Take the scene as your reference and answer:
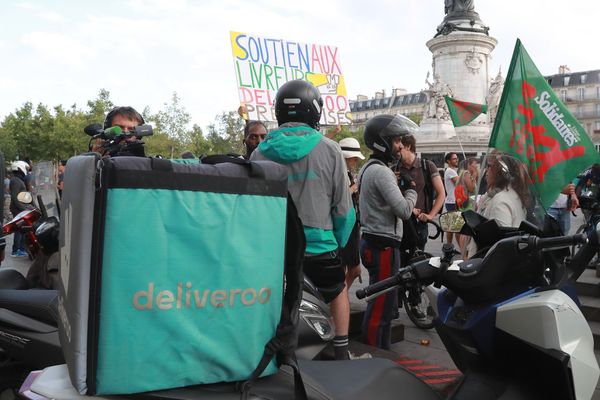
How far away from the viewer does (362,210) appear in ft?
13.9

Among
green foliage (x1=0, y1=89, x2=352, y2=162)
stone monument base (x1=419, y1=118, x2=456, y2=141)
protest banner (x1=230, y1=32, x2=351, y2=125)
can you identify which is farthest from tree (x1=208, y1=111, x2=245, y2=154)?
protest banner (x1=230, y1=32, x2=351, y2=125)

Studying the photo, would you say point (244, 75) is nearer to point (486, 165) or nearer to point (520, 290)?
point (486, 165)

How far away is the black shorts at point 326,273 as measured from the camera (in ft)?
10.4

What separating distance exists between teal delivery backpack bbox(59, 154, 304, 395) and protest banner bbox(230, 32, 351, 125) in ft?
25.7

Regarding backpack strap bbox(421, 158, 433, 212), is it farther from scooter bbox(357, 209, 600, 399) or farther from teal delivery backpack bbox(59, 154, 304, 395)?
teal delivery backpack bbox(59, 154, 304, 395)

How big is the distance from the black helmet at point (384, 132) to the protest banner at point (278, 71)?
16.8 ft

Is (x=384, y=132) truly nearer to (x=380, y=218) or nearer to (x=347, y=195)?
(x=380, y=218)

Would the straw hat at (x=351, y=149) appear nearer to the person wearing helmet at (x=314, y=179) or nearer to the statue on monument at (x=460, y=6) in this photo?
the person wearing helmet at (x=314, y=179)

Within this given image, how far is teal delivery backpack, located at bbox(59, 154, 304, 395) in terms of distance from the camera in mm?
1301

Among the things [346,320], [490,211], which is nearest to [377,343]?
[346,320]

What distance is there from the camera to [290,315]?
5.39 feet

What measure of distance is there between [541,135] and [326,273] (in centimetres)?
137

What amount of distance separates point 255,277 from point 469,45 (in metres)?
32.3

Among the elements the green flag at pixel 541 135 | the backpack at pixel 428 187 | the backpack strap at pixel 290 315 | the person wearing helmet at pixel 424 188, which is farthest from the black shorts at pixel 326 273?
the backpack at pixel 428 187
